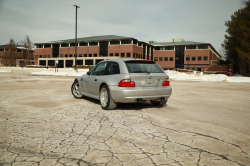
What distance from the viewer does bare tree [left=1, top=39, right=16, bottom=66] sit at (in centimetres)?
10075

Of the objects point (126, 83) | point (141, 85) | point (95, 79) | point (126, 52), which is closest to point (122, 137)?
point (126, 83)

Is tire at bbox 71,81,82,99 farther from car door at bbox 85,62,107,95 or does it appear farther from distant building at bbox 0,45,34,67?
distant building at bbox 0,45,34,67

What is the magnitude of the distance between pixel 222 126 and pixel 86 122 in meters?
3.15

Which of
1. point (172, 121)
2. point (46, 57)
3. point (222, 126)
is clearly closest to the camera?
point (222, 126)

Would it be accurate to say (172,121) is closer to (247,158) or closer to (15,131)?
(247,158)

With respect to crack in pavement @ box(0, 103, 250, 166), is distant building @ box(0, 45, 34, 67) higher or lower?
higher

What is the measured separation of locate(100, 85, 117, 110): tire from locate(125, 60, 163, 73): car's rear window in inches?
37.8

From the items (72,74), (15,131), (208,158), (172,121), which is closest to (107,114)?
(172,121)

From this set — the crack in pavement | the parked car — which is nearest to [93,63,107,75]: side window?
the parked car

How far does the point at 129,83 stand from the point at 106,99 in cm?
99

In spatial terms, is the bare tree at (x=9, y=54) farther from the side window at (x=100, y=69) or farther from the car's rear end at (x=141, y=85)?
the car's rear end at (x=141, y=85)

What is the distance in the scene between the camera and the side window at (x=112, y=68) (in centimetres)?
674

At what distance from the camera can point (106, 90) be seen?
6754 millimetres

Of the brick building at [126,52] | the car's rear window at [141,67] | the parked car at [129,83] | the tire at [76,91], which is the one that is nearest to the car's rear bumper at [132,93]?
the parked car at [129,83]
